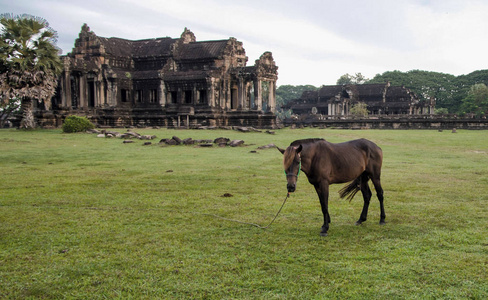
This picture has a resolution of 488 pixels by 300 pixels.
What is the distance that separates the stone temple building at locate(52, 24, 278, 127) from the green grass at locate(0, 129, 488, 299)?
26621 millimetres

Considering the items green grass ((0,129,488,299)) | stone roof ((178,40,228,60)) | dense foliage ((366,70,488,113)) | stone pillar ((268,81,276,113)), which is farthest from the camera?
dense foliage ((366,70,488,113))

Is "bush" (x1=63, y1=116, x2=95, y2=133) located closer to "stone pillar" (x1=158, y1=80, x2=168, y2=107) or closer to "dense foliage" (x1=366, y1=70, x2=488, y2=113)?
"stone pillar" (x1=158, y1=80, x2=168, y2=107)

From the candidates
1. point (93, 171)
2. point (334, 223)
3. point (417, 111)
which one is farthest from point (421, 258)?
point (417, 111)

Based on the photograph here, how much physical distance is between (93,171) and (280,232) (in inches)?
308

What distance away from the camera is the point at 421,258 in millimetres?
4871

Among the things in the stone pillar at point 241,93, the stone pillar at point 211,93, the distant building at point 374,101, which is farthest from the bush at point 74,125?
the distant building at point 374,101

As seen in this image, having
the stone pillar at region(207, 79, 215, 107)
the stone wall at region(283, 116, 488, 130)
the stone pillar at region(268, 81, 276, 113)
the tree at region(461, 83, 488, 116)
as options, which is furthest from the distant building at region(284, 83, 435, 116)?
the stone pillar at region(207, 79, 215, 107)

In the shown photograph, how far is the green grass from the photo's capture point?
4156mm

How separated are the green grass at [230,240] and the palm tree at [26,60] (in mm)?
20258

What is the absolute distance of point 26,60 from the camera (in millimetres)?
28172

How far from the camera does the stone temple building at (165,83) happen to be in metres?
37.0

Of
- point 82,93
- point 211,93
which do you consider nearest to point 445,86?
point 211,93

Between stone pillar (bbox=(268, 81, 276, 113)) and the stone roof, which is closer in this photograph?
stone pillar (bbox=(268, 81, 276, 113))

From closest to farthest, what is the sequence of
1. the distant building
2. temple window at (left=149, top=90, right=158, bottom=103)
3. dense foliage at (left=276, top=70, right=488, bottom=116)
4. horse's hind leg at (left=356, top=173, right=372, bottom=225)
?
horse's hind leg at (left=356, top=173, right=372, bottom=225)
temple window at (left=149, top=90, right=158, bottom=103)
the distant building
dense foliage at (left=276, top=70, right=488, bottom=116)
